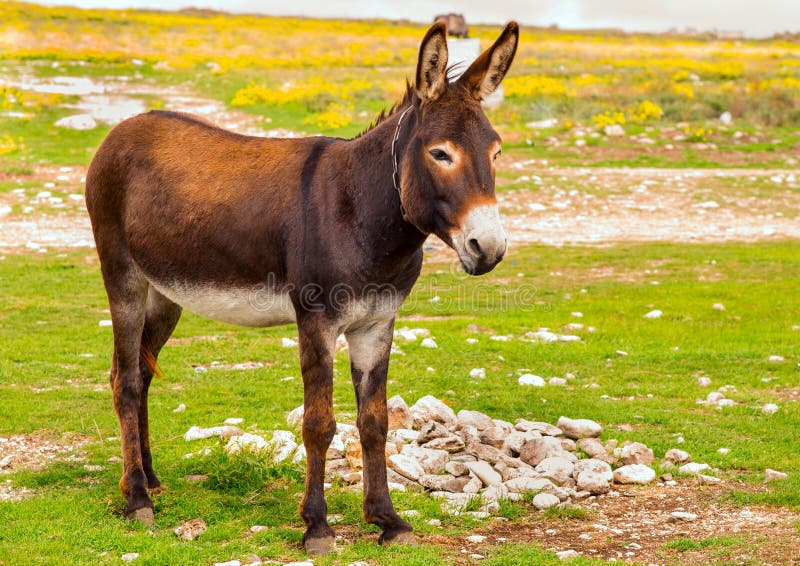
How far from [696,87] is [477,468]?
118 ft

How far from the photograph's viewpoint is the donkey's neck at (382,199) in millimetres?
5523

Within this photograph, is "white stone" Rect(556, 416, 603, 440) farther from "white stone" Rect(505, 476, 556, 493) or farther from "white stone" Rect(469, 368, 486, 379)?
"white stone" Rect(469, 368, 486, 379)

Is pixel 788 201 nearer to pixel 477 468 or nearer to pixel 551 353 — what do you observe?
pixel 551 353

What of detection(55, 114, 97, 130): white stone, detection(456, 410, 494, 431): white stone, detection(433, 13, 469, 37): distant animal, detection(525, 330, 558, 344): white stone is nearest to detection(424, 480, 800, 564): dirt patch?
detection(456, 410, 494, 431): white stone

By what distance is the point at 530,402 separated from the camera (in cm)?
898

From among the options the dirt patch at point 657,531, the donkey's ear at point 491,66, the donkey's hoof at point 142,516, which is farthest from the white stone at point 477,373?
the donkey's ear at point 491,66

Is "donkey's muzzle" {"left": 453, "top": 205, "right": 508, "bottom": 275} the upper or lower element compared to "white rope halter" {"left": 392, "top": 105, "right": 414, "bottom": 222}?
lower

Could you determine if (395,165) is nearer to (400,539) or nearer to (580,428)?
(400,539)

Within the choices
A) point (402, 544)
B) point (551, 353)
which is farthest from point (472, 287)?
point (402, 544)

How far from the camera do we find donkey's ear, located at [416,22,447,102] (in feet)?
16.2

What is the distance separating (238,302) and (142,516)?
5.27 feet

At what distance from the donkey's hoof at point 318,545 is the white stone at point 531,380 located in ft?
14.3

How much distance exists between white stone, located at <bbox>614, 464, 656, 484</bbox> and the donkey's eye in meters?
3.22

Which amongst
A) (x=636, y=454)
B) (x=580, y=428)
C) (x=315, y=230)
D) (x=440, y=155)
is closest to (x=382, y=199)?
(x=315, y=230)
